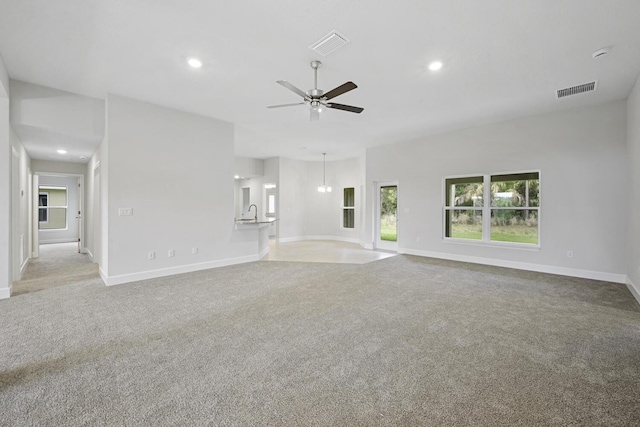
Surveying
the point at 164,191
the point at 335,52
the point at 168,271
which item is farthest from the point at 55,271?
the point at 335,52

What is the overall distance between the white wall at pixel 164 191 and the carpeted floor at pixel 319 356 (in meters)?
0.79

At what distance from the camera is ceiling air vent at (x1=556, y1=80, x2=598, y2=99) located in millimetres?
4004

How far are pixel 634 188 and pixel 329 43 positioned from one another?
474cm

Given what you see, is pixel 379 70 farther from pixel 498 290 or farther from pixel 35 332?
pixel 35 332

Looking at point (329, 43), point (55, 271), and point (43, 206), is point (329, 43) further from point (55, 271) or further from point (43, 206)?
point (43, 206)

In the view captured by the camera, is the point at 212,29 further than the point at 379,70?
No

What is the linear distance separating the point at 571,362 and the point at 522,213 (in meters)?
4.19

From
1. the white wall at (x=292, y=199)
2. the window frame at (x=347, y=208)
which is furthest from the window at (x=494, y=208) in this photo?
the white wall at (x=292, y=199)

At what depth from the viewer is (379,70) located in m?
3.62

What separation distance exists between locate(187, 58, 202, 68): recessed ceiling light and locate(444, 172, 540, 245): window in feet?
18.5

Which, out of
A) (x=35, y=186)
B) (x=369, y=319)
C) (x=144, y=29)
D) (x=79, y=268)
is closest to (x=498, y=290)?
(x=369, y=319)

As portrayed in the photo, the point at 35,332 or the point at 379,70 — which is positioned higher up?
the point at 379,70

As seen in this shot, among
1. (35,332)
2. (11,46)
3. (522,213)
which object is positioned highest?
(11,46)

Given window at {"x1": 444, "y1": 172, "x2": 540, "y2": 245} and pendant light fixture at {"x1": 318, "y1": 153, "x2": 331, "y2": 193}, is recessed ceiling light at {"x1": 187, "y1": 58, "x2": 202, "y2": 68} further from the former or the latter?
pendant light fixture at {"x1": 318, "y1": 153, "x2": 331, "y2": 193}
